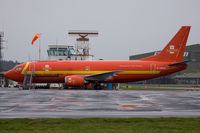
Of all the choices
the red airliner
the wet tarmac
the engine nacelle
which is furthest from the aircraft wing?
the wet tarmac

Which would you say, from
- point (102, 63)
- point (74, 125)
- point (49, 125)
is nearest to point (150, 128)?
point (74, 125)

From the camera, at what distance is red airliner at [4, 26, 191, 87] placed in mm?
33438

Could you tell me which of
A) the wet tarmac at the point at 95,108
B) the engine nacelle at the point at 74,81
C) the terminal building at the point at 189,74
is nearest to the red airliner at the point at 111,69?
the engine nacelle at the point at 74,81

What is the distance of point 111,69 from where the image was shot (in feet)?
110

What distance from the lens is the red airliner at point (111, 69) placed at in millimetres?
33438

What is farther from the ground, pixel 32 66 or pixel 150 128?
pixel 32 66

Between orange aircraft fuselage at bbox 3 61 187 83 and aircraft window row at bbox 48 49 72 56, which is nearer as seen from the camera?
orange aircraft fuselage at bbox 3 61 187 83

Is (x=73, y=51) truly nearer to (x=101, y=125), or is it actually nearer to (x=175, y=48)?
(x=175, y=48)

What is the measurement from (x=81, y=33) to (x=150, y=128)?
59353 mm

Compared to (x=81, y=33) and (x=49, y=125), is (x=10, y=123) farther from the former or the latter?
(x=81, y=33)

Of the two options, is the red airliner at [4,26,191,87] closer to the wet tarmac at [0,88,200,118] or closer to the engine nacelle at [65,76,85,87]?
the engine nacelle at [65,76,85,87]

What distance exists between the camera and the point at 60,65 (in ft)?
111

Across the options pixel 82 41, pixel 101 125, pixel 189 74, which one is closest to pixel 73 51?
pixel 82 41

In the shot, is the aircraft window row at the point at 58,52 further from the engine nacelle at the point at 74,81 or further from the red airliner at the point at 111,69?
the engine nacelle at the point at 74,81
